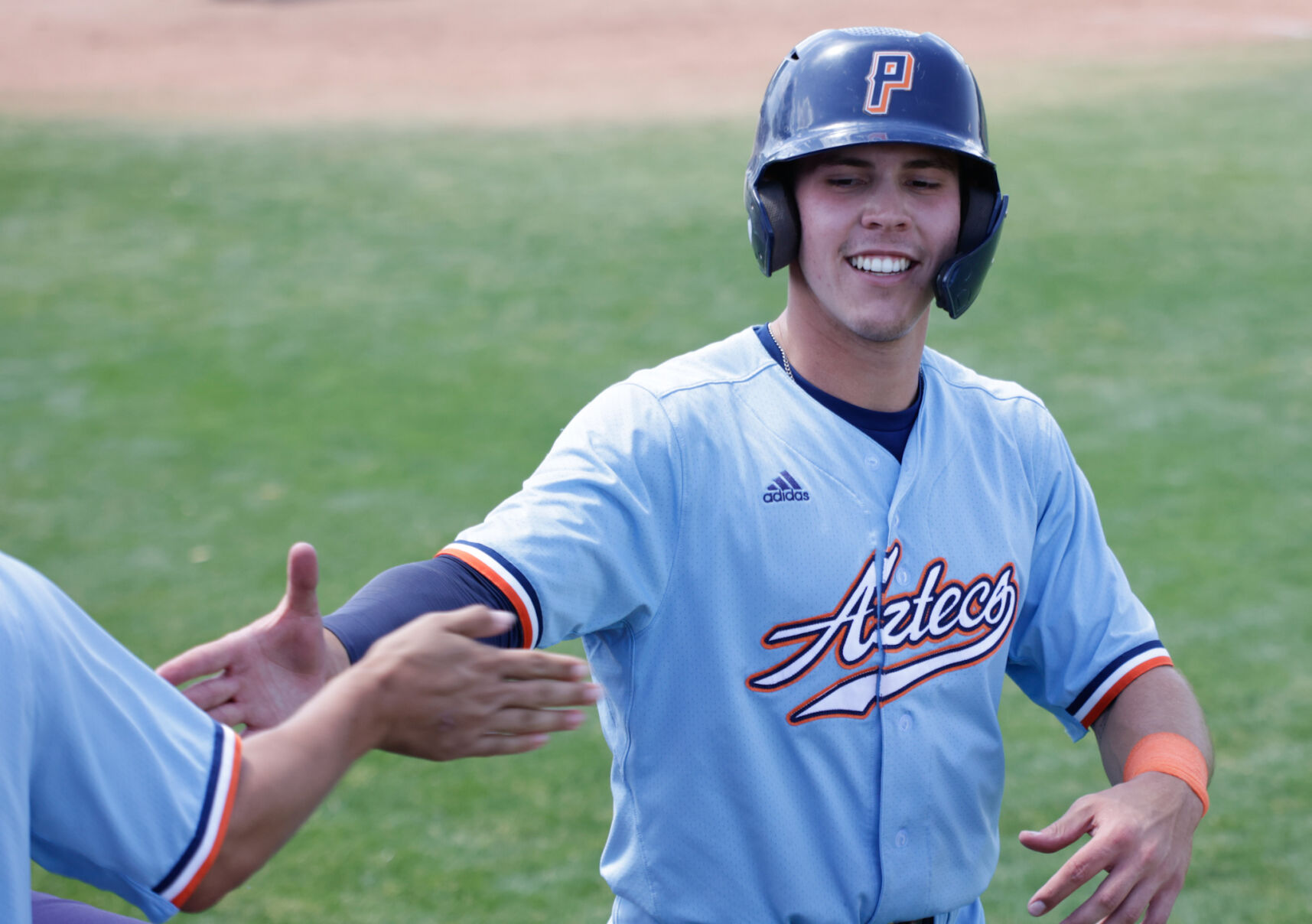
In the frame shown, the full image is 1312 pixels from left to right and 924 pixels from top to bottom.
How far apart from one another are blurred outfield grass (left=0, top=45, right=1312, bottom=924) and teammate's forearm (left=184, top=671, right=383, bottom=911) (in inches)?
90.9

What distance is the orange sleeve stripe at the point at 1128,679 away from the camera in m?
2.21

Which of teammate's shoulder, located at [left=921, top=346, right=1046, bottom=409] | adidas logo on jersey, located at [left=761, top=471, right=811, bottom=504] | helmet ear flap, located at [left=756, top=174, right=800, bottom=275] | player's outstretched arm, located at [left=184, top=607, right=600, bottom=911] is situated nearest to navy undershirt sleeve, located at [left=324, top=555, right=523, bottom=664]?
player's outstretched arm, located at [left=184, top=607, right=600, bottom=911]

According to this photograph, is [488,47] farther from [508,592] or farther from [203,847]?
[203,847]

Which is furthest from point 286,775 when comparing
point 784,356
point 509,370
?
point 509,370

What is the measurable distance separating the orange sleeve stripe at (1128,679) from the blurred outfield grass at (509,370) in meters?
1.64

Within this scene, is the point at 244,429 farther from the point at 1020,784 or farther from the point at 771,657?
the point at 771,657

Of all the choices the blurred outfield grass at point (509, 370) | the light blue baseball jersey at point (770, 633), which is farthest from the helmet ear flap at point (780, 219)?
the blurred outfield grass at point (509, 370)

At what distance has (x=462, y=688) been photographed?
1.64 m

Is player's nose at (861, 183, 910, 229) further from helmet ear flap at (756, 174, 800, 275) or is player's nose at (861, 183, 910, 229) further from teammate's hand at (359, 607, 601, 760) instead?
teammate's hand at (359, 607, 601, 760)

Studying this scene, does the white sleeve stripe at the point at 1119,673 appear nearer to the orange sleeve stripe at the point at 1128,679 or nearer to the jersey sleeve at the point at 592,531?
the orange sleeve stripe at the point at 1128,679

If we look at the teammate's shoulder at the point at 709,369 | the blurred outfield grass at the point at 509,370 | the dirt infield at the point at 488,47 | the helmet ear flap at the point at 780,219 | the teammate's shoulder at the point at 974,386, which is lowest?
Answer: the blurred outfield grass at the point at 509,370

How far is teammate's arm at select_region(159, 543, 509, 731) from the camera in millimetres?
1720

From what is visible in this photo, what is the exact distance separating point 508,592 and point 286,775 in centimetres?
43

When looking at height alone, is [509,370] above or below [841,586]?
below
